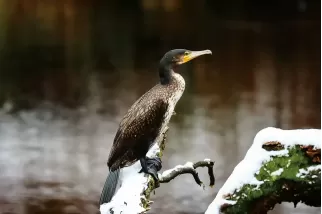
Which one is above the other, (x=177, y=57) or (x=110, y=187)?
(x=177, y=57)

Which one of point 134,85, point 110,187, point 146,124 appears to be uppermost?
point 134,85

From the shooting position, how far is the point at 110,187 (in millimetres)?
1794

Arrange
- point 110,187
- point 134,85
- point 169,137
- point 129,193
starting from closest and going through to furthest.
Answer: point 129,193 < point 110,187 < point 169,137 < point 134,85

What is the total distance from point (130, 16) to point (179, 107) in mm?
2027

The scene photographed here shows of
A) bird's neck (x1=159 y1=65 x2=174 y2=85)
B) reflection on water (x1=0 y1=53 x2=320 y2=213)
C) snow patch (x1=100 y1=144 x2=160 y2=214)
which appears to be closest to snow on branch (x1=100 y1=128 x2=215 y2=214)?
snow patch (x1=100 y1=144 x2=160 y2=214)

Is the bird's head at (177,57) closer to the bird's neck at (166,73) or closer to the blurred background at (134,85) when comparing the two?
the bird's neck at (166,73)

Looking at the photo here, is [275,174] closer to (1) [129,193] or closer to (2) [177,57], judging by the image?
(1) [129,193]

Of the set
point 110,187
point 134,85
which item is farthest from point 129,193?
point 134,85

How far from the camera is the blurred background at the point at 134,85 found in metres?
3.21

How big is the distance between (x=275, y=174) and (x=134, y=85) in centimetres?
278

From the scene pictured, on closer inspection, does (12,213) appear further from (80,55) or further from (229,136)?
(80,55)

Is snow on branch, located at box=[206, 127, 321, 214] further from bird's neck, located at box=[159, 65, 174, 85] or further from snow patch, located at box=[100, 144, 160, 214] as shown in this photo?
bird's neck, located at box=[159, 65, 174, 85]

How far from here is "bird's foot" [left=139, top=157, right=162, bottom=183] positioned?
179 centimetres

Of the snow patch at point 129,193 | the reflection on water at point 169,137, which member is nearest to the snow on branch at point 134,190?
the snow patch at point 129,193
